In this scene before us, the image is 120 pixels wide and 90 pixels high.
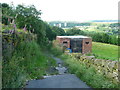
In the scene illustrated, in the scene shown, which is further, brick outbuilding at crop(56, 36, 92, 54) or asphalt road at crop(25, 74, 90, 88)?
brick outbuilding at crop(56, 36, 92, 54)

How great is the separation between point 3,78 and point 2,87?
159mm

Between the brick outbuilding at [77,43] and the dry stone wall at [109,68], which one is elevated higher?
the dry stone wall at [109,68]

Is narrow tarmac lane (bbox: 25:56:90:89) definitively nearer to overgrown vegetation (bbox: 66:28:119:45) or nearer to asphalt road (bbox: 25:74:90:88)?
asphalt road (bbox: 25:74:90:88)

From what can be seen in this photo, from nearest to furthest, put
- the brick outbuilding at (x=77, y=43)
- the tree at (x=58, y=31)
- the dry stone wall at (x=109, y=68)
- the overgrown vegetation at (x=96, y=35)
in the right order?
the dry stone wall at (x=109, y=68) → the brick outbuilding at (x=77, y=43) → the overgrown vegetation at (x=96, y=35) → the tree at (x=58, y=31)

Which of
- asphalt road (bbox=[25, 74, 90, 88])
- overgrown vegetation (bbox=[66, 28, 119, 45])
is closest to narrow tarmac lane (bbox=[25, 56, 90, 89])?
asphalt road (bbox=[25, 74, 90, 88])

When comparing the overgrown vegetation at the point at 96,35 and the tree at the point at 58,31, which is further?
the tree at the point at 58,31

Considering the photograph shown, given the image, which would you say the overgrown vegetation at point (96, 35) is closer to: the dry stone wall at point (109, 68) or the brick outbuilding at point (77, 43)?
the brick outbuilding at point (77, 43)

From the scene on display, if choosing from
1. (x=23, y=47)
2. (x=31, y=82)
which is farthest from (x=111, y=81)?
(x=23, y=47)

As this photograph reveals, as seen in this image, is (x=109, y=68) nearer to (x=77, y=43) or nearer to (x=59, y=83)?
(x=59, y=83)

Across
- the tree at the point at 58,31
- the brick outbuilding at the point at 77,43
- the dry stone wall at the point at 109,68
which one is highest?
the tree at the point at 58,31

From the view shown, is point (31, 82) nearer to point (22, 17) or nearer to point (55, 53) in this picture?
point (55, 53)

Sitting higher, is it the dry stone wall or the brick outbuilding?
the dry stone wall

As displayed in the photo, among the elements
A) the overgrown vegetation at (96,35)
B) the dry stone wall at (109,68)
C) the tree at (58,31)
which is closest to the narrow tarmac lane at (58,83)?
the dry stone wall at (109,68)

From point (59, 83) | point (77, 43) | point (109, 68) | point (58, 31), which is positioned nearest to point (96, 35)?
point (58, 31)
